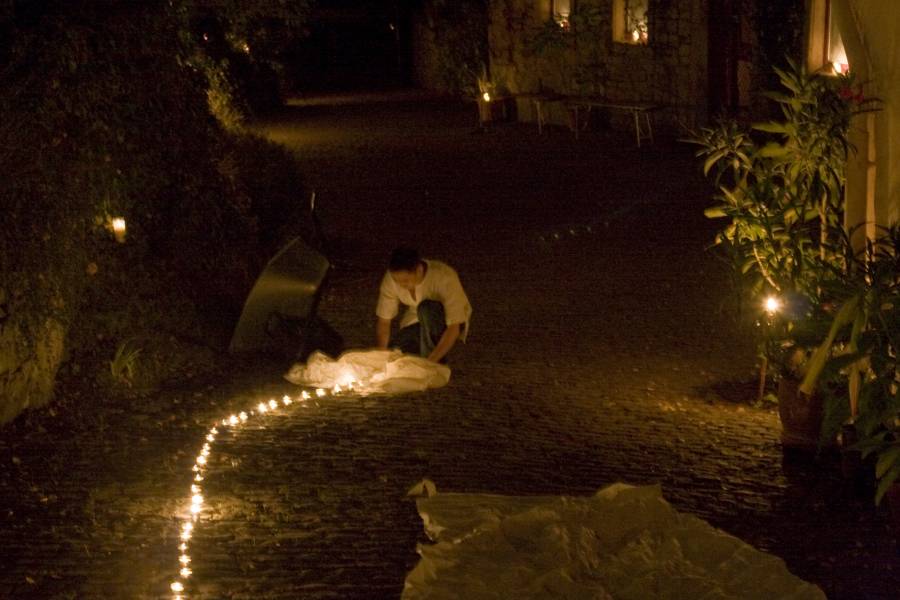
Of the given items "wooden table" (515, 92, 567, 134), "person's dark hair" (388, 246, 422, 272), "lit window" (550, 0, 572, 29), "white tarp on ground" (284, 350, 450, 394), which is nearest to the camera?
"person's dark hair" (388, 246, 422, 272)

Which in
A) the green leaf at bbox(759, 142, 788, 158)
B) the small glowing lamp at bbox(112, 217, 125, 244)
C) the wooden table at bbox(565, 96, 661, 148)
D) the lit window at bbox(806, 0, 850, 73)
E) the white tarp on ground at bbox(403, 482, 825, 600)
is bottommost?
the white tarp on ground at bbox(403, 482, 825, 600)

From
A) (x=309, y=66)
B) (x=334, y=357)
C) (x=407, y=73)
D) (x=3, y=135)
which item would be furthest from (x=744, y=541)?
(x=309, y=66)

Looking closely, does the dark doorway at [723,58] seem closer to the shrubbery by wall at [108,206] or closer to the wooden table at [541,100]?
the wooden table at [541,100]

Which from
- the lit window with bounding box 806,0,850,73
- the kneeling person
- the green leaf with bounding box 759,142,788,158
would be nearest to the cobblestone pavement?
the kneeling person

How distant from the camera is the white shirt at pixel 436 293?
29.2 ft

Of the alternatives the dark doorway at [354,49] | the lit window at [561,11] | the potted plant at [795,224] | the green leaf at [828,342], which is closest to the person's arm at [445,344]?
the potted plant at [795,224]

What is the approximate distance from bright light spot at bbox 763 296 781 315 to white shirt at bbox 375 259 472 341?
232 cm

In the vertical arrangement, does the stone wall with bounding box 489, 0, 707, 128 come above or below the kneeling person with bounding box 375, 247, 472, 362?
above

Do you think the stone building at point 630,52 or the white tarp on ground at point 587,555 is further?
the stone building at point 630,52

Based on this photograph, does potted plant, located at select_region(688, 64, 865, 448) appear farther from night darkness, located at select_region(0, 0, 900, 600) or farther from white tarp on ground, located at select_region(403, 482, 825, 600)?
white tarp on ground, located at select_region(403, 482, 825, 600)

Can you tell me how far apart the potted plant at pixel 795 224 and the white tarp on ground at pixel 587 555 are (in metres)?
1.32

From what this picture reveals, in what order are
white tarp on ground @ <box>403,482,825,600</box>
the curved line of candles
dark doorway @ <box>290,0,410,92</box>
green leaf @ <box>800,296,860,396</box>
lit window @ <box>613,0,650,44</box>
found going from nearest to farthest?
white tarp on ground @ <box>403,482,825,600</box> < green leaf @ <box>800,296,860,396</box> < the curved line of candles < lit window @ <box>613,0,650,44</box> < dark doorway @ <box>290,0,410,92</box>

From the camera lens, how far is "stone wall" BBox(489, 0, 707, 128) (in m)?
20.8

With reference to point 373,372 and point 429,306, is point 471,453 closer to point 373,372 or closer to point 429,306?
point 373,372
